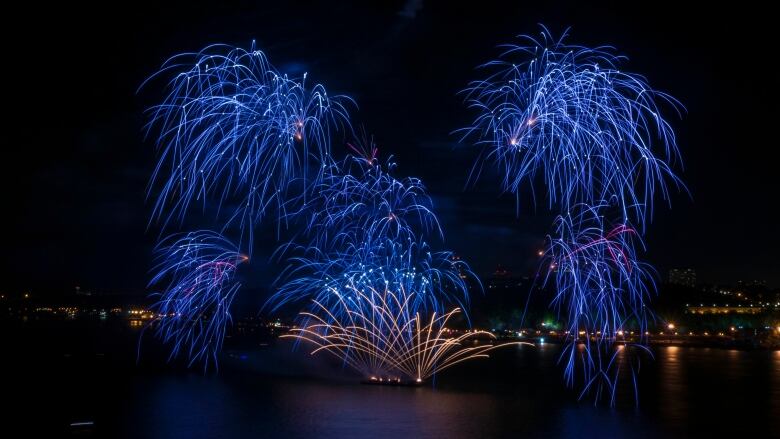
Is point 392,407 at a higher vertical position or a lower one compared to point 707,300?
lower

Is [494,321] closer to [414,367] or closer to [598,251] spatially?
[414,367]

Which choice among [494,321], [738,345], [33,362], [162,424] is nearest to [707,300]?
[494,321]

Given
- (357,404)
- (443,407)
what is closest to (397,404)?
Result: (357,404)

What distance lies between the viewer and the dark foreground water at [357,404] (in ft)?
61.8

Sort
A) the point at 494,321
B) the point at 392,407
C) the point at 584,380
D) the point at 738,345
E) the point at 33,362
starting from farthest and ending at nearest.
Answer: the point at 494,321 → the point at 738,345 → the point at 33,362 → the point at 584,380 → the point at 392,407

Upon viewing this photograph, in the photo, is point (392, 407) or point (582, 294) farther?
point (392, 407)

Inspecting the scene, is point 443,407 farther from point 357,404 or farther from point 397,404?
point 357,404

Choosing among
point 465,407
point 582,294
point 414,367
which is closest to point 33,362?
point 414,367

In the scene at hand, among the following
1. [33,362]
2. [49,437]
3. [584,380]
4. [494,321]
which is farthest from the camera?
[494,321]

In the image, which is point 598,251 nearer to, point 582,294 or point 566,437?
point 582,294

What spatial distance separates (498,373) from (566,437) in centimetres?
1863

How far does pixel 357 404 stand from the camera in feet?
75.6

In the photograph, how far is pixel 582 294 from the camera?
19.9 m

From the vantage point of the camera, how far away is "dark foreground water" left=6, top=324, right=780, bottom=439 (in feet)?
61.8
